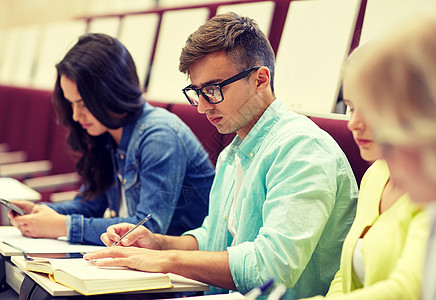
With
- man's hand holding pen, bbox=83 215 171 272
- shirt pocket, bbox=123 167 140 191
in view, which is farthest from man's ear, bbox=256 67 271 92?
shirt pocket, bbox=123 167 140 191

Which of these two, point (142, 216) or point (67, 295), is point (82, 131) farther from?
point (67, 295)

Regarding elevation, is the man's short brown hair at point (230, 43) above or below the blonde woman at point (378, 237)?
above

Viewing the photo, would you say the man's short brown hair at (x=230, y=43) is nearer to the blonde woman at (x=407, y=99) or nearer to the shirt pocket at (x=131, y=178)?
the shirt pocket at (x=131, y=178)

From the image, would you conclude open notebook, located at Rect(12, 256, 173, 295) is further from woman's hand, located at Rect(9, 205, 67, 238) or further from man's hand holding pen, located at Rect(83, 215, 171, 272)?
woman's hand, located at Rect(9, 205, 67, 238)

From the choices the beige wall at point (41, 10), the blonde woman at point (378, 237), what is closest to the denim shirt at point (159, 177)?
the blonde woman at point (378, 237)

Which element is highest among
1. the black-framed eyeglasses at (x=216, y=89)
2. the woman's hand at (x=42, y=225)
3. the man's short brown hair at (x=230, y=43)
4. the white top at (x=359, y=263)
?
the man's short brown hair at (x=230, y=43)

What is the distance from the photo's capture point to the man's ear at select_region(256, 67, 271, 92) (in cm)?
119

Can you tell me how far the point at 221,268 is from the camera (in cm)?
105

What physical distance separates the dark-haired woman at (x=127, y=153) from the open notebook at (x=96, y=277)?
0.37 m

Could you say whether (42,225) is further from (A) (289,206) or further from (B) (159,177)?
(A) (289,206)

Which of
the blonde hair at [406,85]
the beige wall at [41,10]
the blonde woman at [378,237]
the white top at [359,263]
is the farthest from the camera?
the beige wall at [41,10]

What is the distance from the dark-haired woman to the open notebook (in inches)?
14.8

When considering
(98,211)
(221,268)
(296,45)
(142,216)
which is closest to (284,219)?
(221,268)

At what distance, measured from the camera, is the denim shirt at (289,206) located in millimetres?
997
